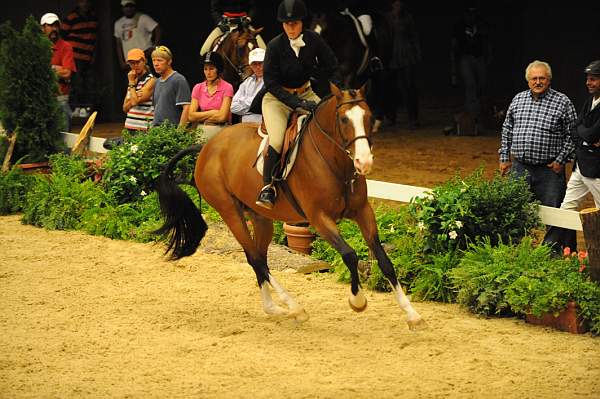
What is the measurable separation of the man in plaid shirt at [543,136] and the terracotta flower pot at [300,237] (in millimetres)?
2489

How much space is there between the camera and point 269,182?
8953mm

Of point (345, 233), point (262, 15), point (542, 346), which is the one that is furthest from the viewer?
point (262, 15)

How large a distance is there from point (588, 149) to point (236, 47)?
6.94 m

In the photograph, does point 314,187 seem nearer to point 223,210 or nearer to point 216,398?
point 223,210

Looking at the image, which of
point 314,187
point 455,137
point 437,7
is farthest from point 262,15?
point 314,187

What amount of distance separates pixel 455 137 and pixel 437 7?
650cm

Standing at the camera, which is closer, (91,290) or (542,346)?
(542,346)

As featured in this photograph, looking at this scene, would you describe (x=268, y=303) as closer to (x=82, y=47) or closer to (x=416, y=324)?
(x=416, y=324)

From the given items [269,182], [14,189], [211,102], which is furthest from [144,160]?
[269,182]

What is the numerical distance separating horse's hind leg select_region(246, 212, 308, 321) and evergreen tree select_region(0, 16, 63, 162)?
235 inches

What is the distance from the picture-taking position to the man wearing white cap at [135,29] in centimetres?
1891

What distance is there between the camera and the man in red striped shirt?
20453 mm

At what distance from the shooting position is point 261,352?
8133 mm

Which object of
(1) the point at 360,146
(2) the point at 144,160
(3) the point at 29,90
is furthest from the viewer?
(3) the point at 29,90
